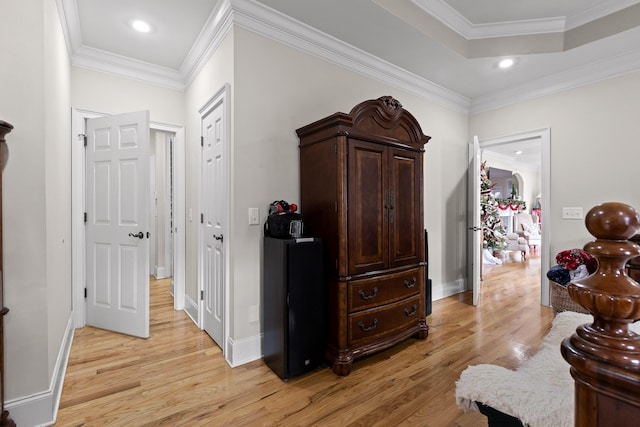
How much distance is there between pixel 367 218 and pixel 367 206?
9cm

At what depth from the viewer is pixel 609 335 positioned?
45cm

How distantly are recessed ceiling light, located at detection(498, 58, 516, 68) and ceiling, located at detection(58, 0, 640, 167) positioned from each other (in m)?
0.05

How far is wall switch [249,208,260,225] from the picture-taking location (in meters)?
2.43

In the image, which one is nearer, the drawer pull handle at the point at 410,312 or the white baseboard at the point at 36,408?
the white baseboard at the point at 36,408

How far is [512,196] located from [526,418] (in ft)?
30.6

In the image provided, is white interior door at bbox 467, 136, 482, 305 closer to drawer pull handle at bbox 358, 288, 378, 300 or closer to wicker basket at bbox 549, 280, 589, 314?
wicker basket at bbox 549, 280, 589, 314

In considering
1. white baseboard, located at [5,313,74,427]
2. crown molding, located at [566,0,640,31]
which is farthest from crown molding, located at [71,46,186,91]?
crown molding, located at [566,0,640,31]

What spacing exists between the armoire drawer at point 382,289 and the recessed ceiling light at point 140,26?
2.79 m

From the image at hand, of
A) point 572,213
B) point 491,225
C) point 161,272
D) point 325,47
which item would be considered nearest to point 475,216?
point 572,213

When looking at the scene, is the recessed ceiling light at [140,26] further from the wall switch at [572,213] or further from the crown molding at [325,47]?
the wall switch at [572,213]

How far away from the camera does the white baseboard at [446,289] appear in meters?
3.98

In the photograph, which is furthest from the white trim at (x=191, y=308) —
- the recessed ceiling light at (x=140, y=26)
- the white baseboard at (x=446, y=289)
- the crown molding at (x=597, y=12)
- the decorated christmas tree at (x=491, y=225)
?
the decorated christmas tree at (x=491, y=225)

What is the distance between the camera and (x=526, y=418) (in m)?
0.86

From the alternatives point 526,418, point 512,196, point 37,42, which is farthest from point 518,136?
point 512,196
